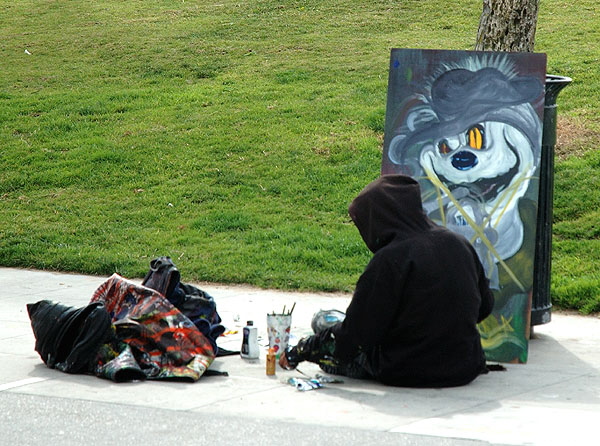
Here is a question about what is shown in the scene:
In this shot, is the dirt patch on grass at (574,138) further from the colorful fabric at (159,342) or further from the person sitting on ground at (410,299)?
the colorful fabric at (159,342)

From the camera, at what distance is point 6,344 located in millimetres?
6805

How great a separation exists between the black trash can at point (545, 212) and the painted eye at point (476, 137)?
477 millimetres

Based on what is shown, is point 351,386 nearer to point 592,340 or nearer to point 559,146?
point 592,340

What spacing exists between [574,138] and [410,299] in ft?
24.2

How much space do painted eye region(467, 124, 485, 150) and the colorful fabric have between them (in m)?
2.25

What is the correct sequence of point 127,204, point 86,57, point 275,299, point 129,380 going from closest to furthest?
point 129,380
point 275,299
point 127,204
point 86,57

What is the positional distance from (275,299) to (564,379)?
124 inches

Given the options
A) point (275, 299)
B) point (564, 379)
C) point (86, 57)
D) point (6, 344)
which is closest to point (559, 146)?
point (275, 299)

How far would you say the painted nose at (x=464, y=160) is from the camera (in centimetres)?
A: 635

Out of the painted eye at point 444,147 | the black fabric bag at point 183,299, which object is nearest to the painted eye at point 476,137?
the painted eye at point 444,147

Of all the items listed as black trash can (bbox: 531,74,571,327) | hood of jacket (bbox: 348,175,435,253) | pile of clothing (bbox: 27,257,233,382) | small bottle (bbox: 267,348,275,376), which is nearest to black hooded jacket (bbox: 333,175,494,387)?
hood of jacket (bbox: 348,175,435,253)

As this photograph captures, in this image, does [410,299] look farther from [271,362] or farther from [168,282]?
[168,282]

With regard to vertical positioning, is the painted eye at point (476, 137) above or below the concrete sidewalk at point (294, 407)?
above

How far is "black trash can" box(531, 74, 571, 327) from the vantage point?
6.48 metres
